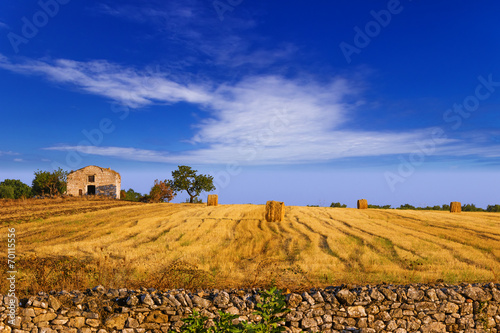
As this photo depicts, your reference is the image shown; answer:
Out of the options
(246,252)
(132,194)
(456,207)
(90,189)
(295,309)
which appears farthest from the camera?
(132,194)

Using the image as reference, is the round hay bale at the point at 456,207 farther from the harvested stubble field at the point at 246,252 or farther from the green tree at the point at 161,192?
the green tree at the point at 161,192

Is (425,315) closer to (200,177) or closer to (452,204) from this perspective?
(452,204)

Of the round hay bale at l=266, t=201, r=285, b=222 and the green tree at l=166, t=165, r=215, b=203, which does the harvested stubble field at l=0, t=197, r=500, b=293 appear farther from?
the green tree at l=166, t=165, r=215, b=203

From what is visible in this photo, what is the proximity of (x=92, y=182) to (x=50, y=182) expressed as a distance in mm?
10472

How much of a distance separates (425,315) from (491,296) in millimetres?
2096

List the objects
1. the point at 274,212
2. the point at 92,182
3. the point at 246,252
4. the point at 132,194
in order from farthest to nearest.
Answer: the point at 132,194 → the point at 92,182 → the point at 274,212 → the point at 246,252

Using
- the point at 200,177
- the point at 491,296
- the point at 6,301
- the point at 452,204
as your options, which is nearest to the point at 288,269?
the point at 491,296

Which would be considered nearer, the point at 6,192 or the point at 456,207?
the point at 456,207

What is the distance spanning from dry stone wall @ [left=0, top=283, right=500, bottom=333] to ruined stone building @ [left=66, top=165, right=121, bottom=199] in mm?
52409

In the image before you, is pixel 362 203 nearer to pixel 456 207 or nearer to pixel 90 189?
pixel 456 207

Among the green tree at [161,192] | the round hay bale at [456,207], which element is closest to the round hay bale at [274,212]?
the round hay bale at [456,207]

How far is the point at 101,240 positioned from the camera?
57.4 ft

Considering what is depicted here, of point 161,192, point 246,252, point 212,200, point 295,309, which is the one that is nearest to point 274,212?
point 246,252

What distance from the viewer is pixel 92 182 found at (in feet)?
188
